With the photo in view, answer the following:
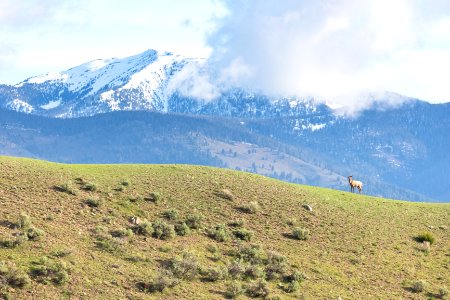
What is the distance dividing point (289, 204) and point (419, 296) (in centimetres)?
1675

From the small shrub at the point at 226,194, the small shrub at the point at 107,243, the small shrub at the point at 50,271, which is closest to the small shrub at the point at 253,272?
the small shrub at the point at 107,243

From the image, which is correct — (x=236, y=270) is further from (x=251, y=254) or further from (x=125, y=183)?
(x=125, y=183)

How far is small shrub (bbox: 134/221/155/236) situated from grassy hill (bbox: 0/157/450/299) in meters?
0.09

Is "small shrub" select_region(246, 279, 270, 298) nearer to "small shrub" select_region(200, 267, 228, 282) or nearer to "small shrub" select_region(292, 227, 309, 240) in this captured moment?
"small shrub" select_region(200, 267, 228, 282)

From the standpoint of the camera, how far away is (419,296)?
4503 cm

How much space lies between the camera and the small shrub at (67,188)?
165ft

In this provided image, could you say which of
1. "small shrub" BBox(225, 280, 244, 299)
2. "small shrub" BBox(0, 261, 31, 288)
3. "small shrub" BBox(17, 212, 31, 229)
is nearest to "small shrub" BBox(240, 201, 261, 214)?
"small shrub" BBox(225, 280, 244, 299)

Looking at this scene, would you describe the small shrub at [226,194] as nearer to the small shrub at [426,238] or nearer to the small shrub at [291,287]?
the small shrub at [291,287]

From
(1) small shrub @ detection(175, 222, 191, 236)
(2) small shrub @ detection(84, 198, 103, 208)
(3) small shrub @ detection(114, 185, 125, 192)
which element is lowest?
(1) small shrub @ detection(175, 222, 191, 236)

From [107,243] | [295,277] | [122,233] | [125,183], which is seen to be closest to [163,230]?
[122,233]

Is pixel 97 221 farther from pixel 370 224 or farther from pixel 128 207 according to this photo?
pixel 370 224

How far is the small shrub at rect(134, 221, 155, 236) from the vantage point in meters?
46.0

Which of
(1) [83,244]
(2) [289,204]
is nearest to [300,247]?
(2) [289,204]

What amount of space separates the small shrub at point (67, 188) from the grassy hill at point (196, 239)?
0.38 ft
